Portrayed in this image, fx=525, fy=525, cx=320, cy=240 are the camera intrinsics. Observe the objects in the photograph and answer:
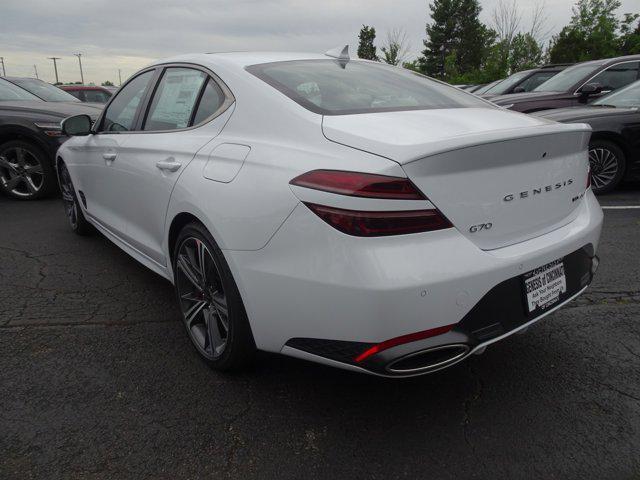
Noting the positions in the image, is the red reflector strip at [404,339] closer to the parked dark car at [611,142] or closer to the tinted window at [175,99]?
the tinted window at [175,99]

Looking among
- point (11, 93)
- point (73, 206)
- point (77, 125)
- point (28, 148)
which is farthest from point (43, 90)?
point (77, 125)

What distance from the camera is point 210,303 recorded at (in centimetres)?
251

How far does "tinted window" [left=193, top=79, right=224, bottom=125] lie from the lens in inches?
102

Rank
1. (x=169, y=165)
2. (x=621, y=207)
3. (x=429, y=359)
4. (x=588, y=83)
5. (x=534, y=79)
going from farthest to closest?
1. (x=534, y=79)
2. (x=588, y=83)
3. (x=621, y=207)
4. (x=169, y=165)
5. (x=429, y=359)

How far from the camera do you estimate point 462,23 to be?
197 ft

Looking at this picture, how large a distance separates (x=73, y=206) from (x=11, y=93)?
3.58 metres

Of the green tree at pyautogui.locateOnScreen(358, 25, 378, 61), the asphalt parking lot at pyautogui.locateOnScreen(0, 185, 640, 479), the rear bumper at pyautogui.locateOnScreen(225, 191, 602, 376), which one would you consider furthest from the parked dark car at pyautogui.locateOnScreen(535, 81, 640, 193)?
the green tree at pyautogui.locateOnScreen(358, 25, 378, 61)

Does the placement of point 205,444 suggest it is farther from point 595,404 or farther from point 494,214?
point 595,404

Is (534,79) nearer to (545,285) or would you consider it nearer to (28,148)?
(28,148)

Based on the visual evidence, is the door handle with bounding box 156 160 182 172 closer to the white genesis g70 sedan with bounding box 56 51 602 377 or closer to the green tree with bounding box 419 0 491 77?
the white genesis g70 sedan with bounding box 56 51 602 377

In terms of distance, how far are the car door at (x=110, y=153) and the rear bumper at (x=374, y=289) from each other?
70.7 inches

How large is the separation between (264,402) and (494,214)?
1265mm

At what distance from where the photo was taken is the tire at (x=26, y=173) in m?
6.47

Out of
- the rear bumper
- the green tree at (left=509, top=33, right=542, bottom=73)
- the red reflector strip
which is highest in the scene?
the green tree at (left=509, top=33, right=542, bottom=73)
